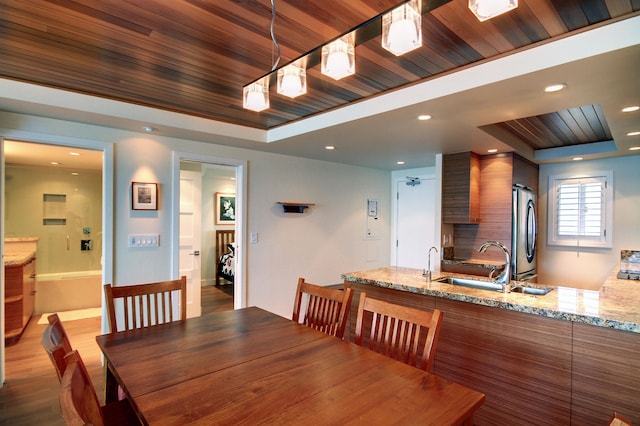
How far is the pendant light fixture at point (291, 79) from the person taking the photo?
1.53 metres

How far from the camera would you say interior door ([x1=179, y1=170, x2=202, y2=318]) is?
4262mm

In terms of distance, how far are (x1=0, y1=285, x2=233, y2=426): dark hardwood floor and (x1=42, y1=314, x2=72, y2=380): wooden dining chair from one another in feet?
4.96

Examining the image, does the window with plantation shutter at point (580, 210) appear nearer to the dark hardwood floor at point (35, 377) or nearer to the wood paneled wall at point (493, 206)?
the wood paneled wall at point (493, 206)

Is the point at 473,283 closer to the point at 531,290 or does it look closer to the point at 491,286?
the point at 491,286

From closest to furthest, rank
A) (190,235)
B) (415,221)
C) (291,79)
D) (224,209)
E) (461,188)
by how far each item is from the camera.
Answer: (291,79)
(461,188)
(190,235)
(415,221)
(224,209)

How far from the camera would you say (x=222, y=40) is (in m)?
1.81

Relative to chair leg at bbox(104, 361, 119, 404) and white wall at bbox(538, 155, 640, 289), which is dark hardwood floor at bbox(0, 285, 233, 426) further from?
white wall at bbox(538, 155, 640, 289)

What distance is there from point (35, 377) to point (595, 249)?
20.6 ft

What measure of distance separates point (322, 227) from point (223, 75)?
2.83 metres

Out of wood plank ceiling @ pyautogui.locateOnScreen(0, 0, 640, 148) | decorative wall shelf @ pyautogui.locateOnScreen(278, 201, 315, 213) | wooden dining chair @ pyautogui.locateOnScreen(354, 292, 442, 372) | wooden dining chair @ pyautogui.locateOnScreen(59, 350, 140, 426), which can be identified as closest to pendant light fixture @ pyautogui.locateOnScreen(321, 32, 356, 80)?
wood plank ceiling @ pyautogui.locateOnScreen(0, 0, 640, 148)

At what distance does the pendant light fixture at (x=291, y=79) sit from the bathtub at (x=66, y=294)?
15.6 ft

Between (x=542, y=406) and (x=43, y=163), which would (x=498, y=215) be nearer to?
(x=542, y=406)

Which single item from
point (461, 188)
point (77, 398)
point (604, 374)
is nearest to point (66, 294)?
point (77, 398)

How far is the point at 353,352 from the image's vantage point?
1.53 metres
